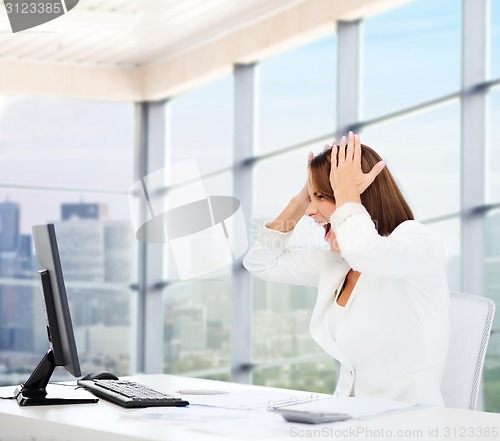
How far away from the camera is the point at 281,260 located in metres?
3.24

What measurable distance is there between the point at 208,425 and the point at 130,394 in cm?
47

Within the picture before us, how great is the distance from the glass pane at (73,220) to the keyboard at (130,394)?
5581mm

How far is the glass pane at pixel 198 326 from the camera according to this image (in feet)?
25.2

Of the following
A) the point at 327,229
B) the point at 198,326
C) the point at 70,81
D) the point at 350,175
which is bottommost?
the point at 198,326

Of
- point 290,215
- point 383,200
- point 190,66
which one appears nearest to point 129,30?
point 190,66

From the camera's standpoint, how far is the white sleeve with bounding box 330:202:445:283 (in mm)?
2494

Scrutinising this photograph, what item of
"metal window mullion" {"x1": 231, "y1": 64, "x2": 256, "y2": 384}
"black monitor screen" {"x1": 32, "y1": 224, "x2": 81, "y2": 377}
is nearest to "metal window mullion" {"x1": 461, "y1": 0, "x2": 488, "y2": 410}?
"metal window mullion" {"x1": 231, "y1": 64, "x2": 256, "y2": 384}

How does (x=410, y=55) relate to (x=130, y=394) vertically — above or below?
above

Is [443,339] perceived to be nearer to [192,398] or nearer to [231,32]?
[192,398]

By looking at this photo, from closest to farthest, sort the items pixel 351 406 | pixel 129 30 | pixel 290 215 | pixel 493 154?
1. pixel 351 406
2. pixel 290 215
3. pixel 493 154
4. pixel 129 30

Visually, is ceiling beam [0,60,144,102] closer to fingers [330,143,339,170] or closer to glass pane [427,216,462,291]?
glass pane [427,216,462,291]

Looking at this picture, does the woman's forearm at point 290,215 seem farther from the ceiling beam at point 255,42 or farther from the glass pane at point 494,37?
the ceiling beam at point 255,42

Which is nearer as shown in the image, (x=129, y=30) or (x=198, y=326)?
(x=129, y=30)

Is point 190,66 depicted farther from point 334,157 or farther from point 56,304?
point 56,304
